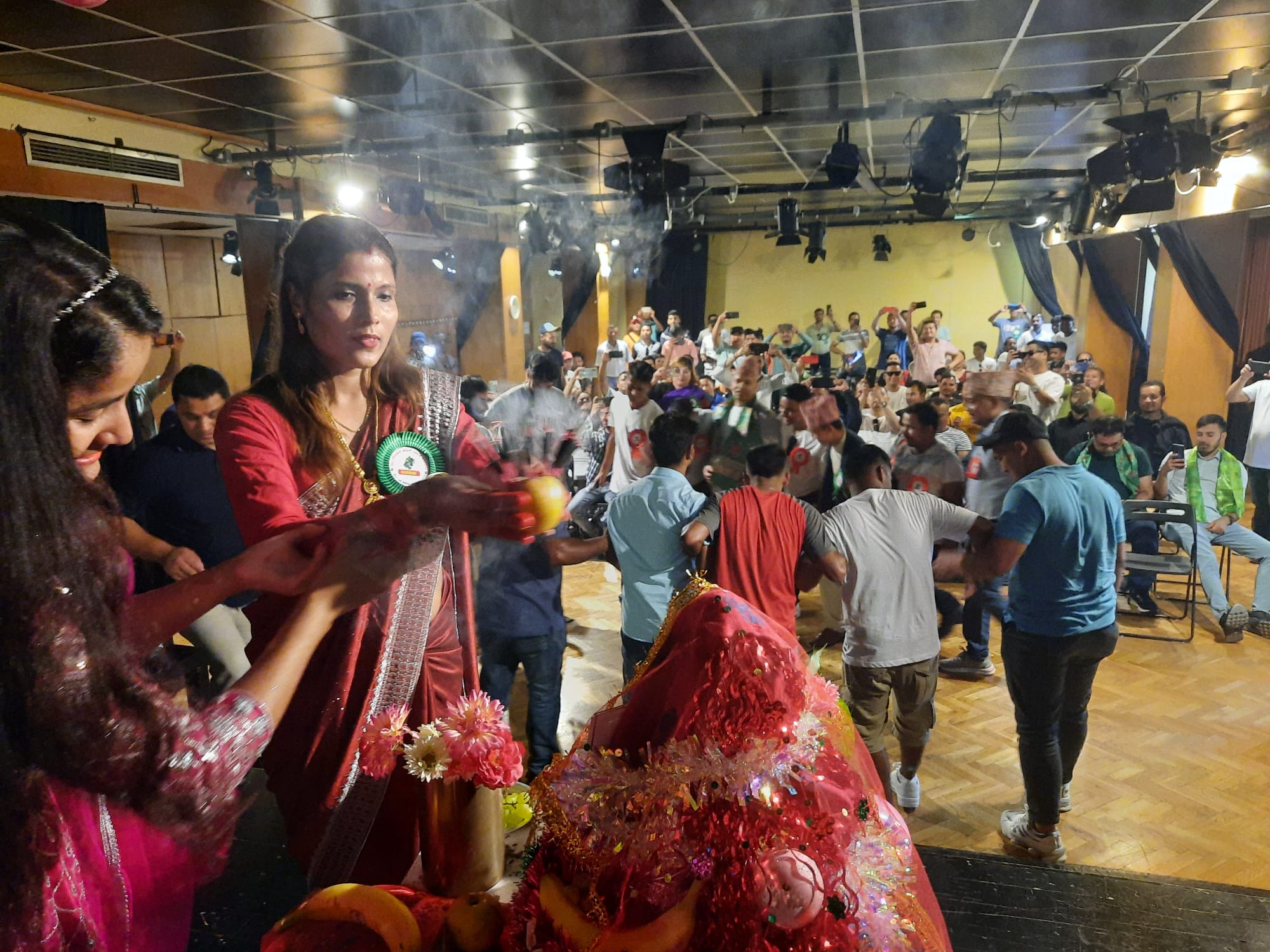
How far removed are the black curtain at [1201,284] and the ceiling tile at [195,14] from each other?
867 centimetres

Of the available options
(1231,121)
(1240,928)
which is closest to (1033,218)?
(1231,121)

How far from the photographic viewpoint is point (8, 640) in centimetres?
62

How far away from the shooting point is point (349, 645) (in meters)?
1.07

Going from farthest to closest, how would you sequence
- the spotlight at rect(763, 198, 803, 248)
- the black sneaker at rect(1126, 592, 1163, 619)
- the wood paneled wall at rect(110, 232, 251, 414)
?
the spotlight at rect(763, 198, 803, 248), the wood paneled wall at rect(110, 232, 251, 414), the black sneaker at rect(1126, 592, 1163, 619)

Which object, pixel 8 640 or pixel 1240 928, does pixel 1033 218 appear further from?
pixel 8 640

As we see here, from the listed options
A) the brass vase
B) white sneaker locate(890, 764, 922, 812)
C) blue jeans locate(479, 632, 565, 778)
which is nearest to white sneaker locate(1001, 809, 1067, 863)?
white sneaker locate(890, 764, 922, 812)

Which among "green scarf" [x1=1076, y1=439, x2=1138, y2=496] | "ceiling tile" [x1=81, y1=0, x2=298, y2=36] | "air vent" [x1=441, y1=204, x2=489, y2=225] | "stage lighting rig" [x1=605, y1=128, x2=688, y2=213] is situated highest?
"ceiling tile" [x1=81, y1=0, x2=298, y2=36]

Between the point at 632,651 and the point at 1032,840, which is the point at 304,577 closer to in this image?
the point at 632,651

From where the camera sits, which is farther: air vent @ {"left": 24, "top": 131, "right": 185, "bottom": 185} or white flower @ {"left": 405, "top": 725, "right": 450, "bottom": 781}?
air vent @ {"left": 24, "top": 131, "right": 185, "bottom": 185}

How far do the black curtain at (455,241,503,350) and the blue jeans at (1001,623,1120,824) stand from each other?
171 inches

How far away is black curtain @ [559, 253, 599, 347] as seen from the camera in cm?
1195

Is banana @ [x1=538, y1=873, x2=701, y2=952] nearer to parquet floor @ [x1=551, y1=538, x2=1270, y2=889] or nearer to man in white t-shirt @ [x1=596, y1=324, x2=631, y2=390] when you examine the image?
parquet floor @ [x1=551, y1=538, x2=1270, y2=889]

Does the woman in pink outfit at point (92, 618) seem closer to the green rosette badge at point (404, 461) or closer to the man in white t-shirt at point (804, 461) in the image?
the green rosette badge at point (404, 461)

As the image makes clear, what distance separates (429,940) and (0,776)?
629 mm
